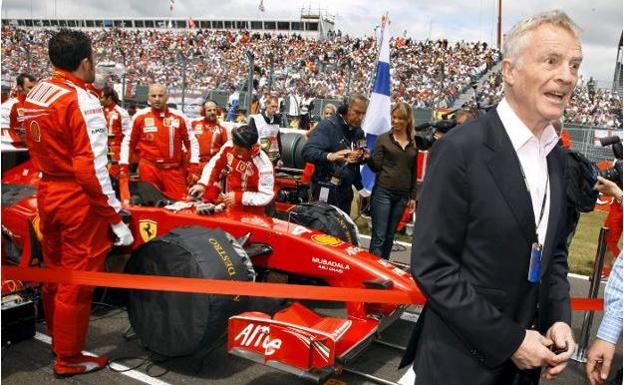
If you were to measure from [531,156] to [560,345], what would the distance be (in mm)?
562

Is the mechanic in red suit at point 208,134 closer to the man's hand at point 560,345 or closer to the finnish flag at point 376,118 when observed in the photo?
the finnish flag at point 376,118

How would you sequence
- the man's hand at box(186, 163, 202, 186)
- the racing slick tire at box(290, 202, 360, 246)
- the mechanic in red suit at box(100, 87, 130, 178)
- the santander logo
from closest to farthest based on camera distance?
the santander logo → the racing slick tire at box(290, 202, 360, 246) → the man's hand at box(186, 163, 202, 186) → the mechanic in red suit at box(100, 87, 130, 178)

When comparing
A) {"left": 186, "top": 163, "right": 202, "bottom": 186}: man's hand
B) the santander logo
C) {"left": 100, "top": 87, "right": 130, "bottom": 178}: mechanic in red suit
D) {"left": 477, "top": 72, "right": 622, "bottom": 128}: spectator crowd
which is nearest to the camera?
the santander logo

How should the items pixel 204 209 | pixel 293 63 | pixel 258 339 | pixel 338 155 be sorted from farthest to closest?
pixel 293 63 < pixel 338 155 < pixel 204 209 < pixel 258 339

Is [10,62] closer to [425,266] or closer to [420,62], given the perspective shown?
[420,62]

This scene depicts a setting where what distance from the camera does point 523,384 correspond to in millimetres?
1686

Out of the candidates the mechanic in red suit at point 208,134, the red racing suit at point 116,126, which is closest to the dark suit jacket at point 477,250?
the mechanic in red suit at point 208,134

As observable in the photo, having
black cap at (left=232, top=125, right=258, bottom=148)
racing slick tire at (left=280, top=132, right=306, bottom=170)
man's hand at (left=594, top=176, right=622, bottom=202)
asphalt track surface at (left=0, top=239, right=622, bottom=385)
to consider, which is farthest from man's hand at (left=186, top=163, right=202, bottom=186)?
man's hand at (left=594, top=176, right=622, bottom=202)

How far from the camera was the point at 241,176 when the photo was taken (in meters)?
4.96

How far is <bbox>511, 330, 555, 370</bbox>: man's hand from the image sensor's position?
4.98ft

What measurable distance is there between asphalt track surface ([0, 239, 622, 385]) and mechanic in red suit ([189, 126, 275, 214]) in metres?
1.34

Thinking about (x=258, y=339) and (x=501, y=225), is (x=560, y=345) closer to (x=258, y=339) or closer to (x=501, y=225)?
(x=501, y=225)

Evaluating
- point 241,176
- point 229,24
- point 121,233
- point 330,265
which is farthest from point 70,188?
point 229,24

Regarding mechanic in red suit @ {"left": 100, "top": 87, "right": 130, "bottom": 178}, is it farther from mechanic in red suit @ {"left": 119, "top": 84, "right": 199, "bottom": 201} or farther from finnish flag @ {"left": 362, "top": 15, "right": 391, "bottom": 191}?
finnish flag @ {"left": 362, "top": 15, "right": 391, "bottom": 191}
